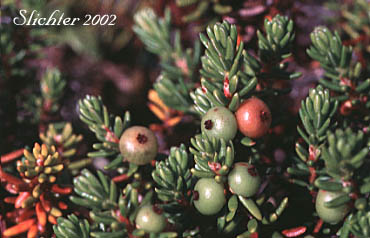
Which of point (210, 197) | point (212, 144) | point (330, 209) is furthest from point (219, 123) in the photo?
point (330, 209)

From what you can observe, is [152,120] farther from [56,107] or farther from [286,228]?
[286,228]

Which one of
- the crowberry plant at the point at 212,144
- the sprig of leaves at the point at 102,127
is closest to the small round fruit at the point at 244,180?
the crowberry plant at the point at 212,144

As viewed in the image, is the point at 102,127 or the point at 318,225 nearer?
the point at 318,225

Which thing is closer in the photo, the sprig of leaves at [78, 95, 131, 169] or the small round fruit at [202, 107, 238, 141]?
the small round fruit at [202, 107, 238, 141]

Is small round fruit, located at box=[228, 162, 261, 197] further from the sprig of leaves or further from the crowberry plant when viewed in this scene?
the sprig of leaves

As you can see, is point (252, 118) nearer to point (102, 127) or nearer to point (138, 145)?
point (138, 145)

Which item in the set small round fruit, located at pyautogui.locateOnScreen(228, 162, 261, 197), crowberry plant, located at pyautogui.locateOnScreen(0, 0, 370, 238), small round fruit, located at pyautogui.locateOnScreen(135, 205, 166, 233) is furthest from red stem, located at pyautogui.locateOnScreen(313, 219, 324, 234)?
small round fruit, located at pyautogui.locateOnScreen(135, 205, 166, 233)
